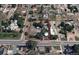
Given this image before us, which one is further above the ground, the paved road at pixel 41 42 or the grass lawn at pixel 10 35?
the grass lawn at pixel 10 35

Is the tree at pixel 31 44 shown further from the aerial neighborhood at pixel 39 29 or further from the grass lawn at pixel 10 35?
the grass lawn at pixel 10 35

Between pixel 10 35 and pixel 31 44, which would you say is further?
pixel 10 35

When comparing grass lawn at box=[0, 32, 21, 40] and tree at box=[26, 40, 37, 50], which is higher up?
grass lawn at box=[0, 32, 21, 40]

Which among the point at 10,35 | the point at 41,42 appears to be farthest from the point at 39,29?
the point at 10,35

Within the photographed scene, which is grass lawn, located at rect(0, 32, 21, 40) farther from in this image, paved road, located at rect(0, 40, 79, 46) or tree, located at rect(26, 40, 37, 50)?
tree, located at rect(26, 40, 37, 50)

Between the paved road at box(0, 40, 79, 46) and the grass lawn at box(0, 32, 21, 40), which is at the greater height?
the grass lawn at box(0, 32, 21, 40)

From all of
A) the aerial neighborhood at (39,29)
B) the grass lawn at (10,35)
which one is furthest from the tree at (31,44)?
the grass lawn at (10,35)

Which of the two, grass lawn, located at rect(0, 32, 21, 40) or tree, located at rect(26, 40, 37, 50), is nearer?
tree, located at rect(26, 40, 37, 50)

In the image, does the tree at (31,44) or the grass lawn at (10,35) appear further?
the grass lawn at (10,35)

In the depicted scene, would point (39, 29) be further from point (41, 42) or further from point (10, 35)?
point (10, 35)

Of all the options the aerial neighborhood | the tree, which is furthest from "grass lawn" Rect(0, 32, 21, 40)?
the tree

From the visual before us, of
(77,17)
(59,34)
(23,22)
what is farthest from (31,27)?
(77,17)
